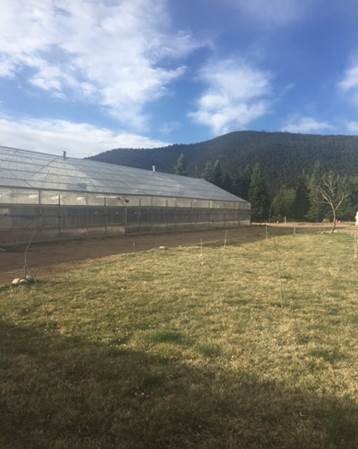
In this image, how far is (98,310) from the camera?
573 centimetres

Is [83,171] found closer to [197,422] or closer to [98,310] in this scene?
[98,310]

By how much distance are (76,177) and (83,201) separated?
7.69 feet

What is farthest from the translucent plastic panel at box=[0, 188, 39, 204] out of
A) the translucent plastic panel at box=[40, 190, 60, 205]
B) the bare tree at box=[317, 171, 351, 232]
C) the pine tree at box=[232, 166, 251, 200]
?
the pine tree at box=[232, 166, 251, 200]

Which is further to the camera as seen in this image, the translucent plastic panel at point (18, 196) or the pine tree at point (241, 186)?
the pine tree at point (241, 186)

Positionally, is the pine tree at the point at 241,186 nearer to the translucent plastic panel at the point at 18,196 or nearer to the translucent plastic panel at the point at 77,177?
the translucent plastic panel at the point at 77,177

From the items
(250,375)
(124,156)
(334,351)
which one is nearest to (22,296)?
(250,375)

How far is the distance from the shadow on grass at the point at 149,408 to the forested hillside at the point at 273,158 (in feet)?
169

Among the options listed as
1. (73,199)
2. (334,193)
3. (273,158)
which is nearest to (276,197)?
(334,193)

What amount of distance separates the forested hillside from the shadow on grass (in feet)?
169

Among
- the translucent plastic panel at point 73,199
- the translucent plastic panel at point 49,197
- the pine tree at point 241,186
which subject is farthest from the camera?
the pine tree at point 241,186

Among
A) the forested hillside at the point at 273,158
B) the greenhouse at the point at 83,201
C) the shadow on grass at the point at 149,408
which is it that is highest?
the forested hillside at the point at 273,158

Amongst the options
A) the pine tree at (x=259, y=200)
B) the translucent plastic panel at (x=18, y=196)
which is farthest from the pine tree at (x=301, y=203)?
the translucent plastic panel at (x=18, y=196)

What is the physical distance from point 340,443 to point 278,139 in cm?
11583

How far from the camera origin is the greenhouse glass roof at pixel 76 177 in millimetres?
17422
